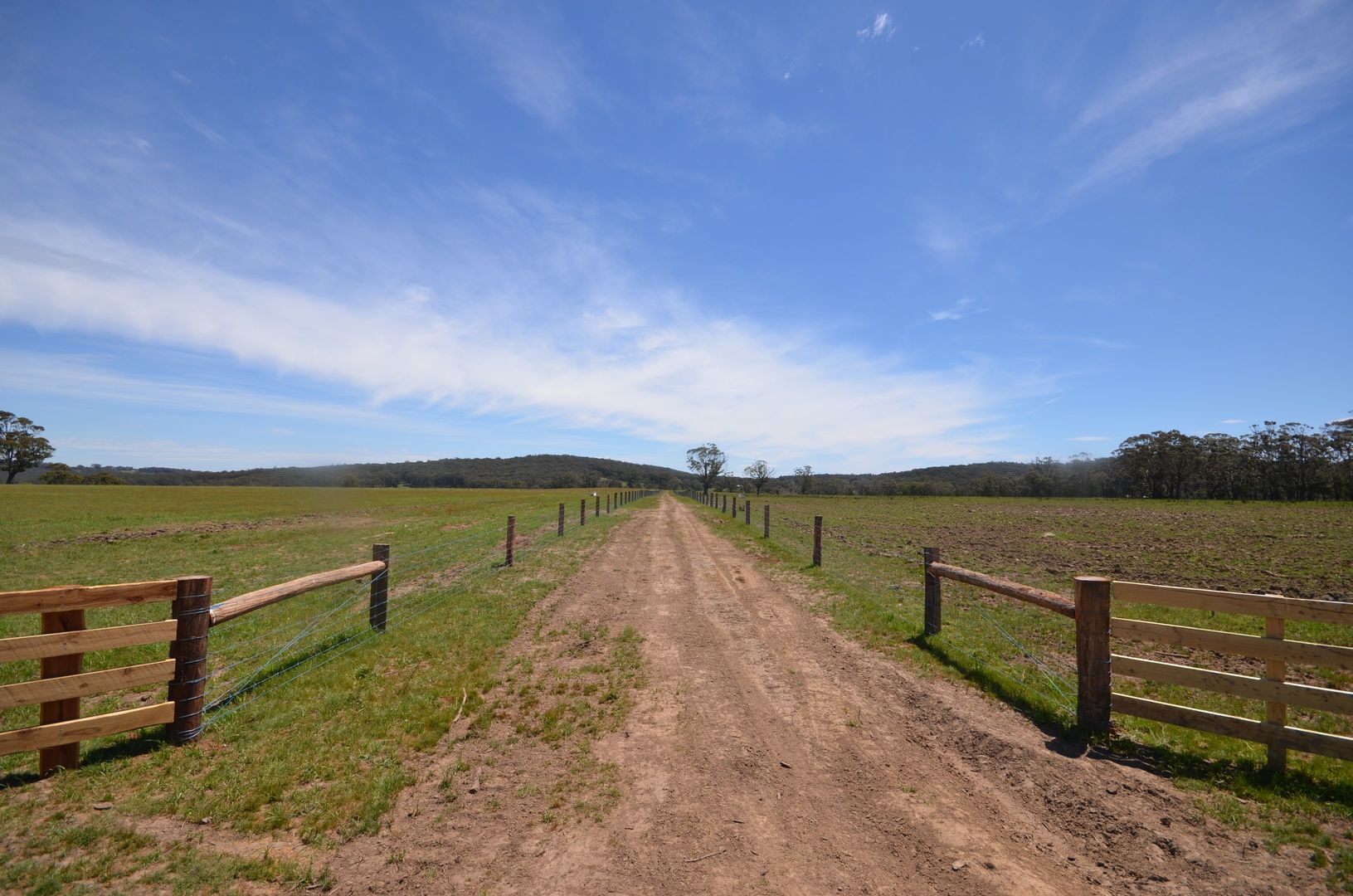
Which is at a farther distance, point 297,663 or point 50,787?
point 297,663

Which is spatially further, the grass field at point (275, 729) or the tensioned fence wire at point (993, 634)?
the tensioned fence wire at point (993, 634)

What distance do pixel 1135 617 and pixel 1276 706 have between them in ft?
26.5

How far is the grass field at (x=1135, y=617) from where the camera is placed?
4.41 meters

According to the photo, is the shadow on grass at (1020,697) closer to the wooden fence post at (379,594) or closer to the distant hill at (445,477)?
the wooden fence post at (379,594)

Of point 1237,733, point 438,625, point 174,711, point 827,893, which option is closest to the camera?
point 827,893

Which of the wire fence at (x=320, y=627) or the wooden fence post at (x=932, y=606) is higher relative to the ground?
the wooden fence post at (x=932, y=606)

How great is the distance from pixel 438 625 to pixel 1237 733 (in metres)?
10.1

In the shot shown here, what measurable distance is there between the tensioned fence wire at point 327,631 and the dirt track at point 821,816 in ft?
10.4

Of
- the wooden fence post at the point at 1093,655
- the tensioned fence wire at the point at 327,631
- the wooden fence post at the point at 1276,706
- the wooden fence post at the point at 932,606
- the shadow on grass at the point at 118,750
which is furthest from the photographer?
the wooden fence post at the point at 932,606

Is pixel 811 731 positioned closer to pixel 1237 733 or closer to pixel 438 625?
pixel 1237 733

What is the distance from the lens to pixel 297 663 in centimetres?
752

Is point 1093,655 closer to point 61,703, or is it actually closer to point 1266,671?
point 1266,671

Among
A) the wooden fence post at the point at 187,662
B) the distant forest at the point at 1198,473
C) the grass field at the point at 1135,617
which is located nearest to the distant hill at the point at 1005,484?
the distant forest at the point at 1198,473

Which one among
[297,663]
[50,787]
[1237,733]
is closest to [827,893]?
[1237,733]
